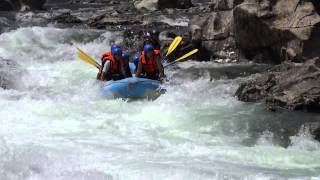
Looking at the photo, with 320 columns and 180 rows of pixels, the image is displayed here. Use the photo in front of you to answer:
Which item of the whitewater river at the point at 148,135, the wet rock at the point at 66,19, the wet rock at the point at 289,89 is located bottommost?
the whitewater river at the point at 148,135

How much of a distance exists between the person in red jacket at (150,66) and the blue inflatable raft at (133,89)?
0.43 metres

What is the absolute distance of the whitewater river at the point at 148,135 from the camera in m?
6.23

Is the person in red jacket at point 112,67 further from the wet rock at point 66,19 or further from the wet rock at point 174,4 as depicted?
the wet rock at point 174,4

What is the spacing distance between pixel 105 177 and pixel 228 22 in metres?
9.24

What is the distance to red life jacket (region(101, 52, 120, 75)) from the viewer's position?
35.7 feet

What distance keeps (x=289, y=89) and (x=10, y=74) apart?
6.17m

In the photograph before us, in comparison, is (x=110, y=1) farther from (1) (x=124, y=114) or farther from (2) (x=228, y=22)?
(1) (x=124, y=114)

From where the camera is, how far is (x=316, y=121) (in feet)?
Answer: 27.6

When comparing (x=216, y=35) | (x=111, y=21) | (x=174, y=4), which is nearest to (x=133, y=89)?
(x=216, y=35)

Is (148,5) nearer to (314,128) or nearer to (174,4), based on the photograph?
(174,4)

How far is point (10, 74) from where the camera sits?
12.5 m

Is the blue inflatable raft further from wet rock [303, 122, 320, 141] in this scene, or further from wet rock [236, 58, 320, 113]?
wet rock [303, 122, 320, 141]

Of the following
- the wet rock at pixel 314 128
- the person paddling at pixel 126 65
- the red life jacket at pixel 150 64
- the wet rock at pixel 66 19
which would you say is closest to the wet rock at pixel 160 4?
the wet rock at pixel 66 19

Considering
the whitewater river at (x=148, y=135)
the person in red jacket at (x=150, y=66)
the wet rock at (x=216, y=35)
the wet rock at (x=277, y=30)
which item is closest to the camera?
the whitewater river at (x=148, y=135)
